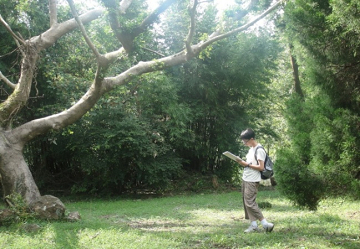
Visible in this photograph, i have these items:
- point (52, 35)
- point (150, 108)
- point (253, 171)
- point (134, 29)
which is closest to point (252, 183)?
point (253, 171)

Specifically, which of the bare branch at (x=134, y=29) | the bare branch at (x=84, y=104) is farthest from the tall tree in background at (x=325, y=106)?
the bare branch at (x=134, y=29)

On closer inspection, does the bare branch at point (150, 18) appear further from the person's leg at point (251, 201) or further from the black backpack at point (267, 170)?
Answer: the person's leg at point (251, 201)

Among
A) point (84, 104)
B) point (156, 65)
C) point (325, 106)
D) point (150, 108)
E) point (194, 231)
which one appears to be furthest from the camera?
point (150, 108)

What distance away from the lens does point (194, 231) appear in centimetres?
609

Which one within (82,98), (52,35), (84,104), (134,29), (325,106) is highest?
(52,35)

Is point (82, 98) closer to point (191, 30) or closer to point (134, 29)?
point (134, 29)

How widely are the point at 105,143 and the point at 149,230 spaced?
5679 millimetres

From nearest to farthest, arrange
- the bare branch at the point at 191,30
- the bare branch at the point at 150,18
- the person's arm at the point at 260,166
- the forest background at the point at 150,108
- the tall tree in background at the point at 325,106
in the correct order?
1. the tall tree in background at the point at 325,106
2. the person's arm at the point at 260,166
3. the bare branch at the point at 191,30
4. the bare branch at the point at 150,18
5. the forest background at the point at 150,108

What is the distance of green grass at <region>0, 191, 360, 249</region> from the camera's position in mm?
5036


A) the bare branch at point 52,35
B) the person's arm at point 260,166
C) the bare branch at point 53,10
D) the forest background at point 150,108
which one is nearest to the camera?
the person's arm at point 260,166

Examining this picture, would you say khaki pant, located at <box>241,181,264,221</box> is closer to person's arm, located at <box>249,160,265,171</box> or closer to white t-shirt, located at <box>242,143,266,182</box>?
white t-shirt, located at <box>242,143,266,182</box>

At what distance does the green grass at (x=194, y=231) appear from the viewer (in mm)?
5036

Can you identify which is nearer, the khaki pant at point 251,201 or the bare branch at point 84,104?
the khaki pant at point 251,201

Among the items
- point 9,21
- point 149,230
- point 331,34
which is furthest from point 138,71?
point 9,21
